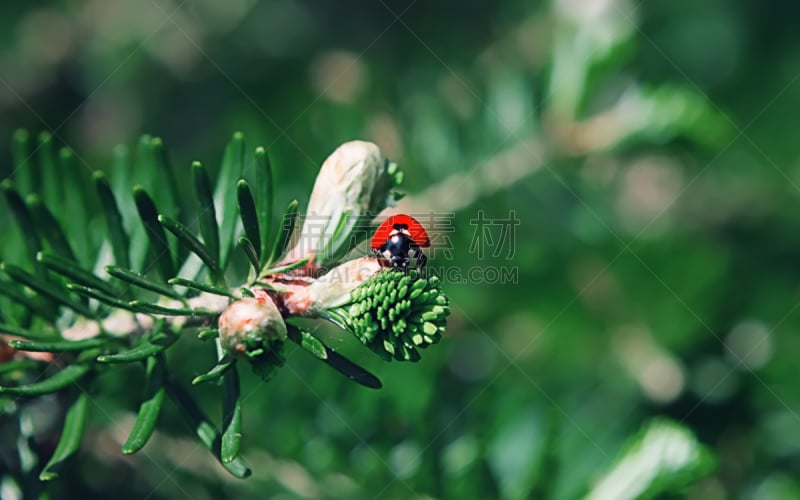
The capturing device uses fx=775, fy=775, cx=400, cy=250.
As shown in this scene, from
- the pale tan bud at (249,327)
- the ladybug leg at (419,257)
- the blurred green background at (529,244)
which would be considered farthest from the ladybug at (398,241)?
the blurred green background at (529,244)

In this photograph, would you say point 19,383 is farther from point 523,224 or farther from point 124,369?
point 523,224

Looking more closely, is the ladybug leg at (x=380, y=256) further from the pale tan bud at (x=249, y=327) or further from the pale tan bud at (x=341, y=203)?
the pale tan bud at (x=249, y=327)

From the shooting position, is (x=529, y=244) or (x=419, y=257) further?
(x=529, y=244)

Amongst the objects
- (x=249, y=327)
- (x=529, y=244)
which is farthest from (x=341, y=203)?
(x=529, y=244)

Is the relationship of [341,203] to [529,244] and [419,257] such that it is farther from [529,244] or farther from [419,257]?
[529,244]

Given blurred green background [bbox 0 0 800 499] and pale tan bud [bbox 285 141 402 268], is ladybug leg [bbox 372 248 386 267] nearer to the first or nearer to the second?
pale tan bud [bbox 285 141 402 268]

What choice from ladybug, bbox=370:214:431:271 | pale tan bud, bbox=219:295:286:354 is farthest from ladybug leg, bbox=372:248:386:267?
pale tan bud, bbox=219:295:286:354

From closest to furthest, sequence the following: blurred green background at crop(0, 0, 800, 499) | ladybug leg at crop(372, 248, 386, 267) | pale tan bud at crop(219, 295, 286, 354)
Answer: pale tan bud at crop(219, 295, 286, 354)
ladybug leg at crop(372, 248, 386, 267)
blurred green background at crop(0, 0, 800, 499)
